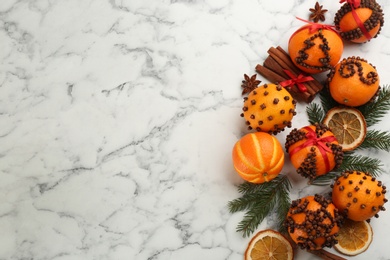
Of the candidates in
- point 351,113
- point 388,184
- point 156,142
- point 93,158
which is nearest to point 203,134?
point 156,142

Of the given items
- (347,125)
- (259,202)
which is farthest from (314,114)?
(259,202)

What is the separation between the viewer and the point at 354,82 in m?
1.47

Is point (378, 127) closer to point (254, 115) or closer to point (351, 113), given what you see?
point (351, 113)

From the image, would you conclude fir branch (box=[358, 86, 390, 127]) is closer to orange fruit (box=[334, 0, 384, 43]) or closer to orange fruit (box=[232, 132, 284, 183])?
orange fruit (box=[334, 0, 384, 43])

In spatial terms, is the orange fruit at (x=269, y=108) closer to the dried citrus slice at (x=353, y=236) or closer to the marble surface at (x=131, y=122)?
the marble surface at (x=131, y=122)

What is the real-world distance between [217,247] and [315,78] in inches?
23.1

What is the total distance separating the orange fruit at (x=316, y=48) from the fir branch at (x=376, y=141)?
233mm

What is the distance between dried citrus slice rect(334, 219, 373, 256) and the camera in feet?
4.85

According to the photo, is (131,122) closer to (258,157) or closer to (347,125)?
(258,157)

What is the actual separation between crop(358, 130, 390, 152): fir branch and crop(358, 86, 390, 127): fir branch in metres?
0.04

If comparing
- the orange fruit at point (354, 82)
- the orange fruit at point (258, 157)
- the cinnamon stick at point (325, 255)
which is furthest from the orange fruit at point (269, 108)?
the cinnamon stick at point (325, 255)

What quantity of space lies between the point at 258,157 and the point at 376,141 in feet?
1.26

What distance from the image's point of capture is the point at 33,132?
1.54 meters

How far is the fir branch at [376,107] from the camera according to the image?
5.09ft
